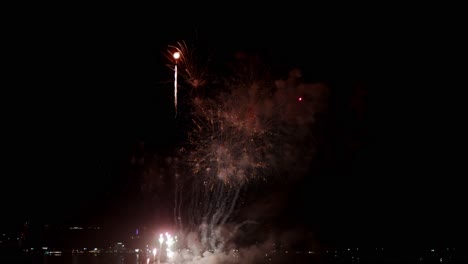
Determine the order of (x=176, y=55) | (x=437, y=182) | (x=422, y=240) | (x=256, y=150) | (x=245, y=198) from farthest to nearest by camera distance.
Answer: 1. (x=422, y=240)
2. (x=437, y=182)
3. (x=245, y=198)
4. (x=256, y=150)
5. (x=176, y=55)

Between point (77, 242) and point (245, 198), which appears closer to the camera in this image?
point (245, 198)

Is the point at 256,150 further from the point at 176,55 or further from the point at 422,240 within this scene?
the point at 422,240

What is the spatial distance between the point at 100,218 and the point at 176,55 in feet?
122

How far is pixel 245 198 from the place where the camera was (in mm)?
38312

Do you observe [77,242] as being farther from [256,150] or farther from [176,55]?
[176,55]

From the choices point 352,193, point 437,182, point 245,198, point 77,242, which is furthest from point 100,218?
point 437,182

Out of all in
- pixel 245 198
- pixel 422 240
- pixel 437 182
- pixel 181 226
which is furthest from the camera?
pixel 422 240

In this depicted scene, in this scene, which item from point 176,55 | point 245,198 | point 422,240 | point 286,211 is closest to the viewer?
point 176,55

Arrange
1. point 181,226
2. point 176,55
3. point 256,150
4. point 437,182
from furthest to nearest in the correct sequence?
point 437,182, point 181,226, point 256,150, point 176,55

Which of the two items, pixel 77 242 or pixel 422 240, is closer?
pixel 77 242

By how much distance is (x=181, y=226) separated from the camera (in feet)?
100

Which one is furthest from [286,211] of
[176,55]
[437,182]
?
[176,55]

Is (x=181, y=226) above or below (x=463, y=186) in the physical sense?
below

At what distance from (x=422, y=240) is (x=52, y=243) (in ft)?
117
